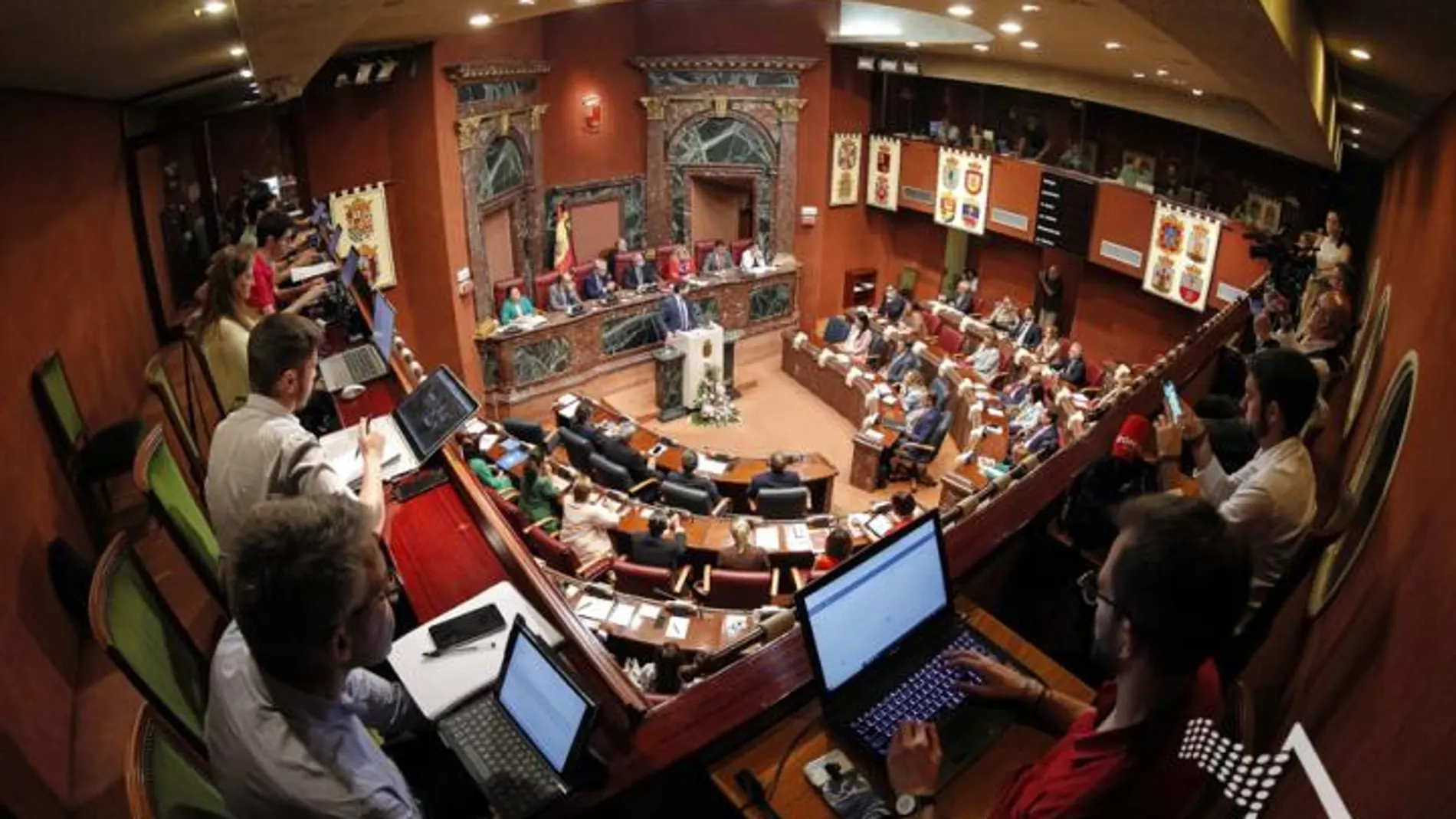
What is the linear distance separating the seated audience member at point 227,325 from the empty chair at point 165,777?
2.09 metres

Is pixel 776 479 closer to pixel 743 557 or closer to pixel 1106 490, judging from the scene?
pixel 743 557

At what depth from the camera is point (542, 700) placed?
1.90 meters

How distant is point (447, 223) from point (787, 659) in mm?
9000

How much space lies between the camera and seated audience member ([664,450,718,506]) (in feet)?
26.7

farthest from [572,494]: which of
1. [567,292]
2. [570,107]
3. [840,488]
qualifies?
[570,107]

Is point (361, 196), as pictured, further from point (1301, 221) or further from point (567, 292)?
point (1301, 221)

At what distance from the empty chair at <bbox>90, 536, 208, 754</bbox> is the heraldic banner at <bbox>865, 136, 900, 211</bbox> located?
12788mm

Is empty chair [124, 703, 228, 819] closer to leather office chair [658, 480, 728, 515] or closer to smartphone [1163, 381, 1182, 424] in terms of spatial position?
smartphone [1163, 381, 1182, 424]

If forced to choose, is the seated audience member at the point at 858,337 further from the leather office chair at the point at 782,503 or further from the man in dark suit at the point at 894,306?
the leather office chair at the point at 782,503

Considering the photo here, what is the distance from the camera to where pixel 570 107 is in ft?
40.4

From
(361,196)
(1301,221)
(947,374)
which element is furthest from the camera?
(947,374)

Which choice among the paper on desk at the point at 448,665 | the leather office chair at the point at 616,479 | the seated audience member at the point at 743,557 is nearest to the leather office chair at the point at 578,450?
the leather office chair at the point at 616,479

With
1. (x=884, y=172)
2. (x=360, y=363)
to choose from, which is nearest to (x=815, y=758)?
(x=360, y=363)

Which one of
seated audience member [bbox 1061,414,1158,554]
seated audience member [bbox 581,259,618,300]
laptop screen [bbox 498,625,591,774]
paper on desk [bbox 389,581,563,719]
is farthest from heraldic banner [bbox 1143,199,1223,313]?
laptop screen [bbox 498,625,591,774]
